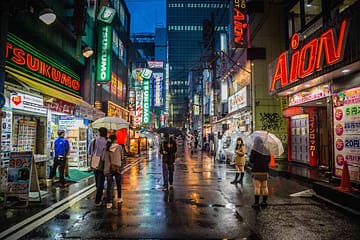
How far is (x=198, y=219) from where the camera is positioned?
6.47 meters

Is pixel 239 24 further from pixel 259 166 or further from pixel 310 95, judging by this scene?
pixel 259 166

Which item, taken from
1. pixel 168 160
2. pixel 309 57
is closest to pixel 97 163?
pixel 168 160

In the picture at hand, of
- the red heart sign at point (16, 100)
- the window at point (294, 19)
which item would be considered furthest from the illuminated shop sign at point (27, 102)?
the window at point (294, 19)

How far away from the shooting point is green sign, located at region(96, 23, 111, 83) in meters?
19.1

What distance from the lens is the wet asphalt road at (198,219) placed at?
5441mm

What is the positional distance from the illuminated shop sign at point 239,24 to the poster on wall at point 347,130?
11.5m

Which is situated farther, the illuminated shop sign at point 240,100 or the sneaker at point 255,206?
the illuminated shop sign at point 240,100

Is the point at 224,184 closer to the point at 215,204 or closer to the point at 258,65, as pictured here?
the point at 215,204

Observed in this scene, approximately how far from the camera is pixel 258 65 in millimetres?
21297

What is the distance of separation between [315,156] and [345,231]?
10558 millimetres

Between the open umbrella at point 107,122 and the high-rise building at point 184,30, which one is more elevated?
the high-rise building at point 184,30

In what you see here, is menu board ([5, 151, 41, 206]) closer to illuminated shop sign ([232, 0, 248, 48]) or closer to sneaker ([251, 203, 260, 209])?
sneaker ([251, 203, 260, 209])

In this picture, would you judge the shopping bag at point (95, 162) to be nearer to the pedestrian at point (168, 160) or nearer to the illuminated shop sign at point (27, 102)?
the pedestrian at point (168, 160)

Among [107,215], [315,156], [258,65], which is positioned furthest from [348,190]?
[258,65]
